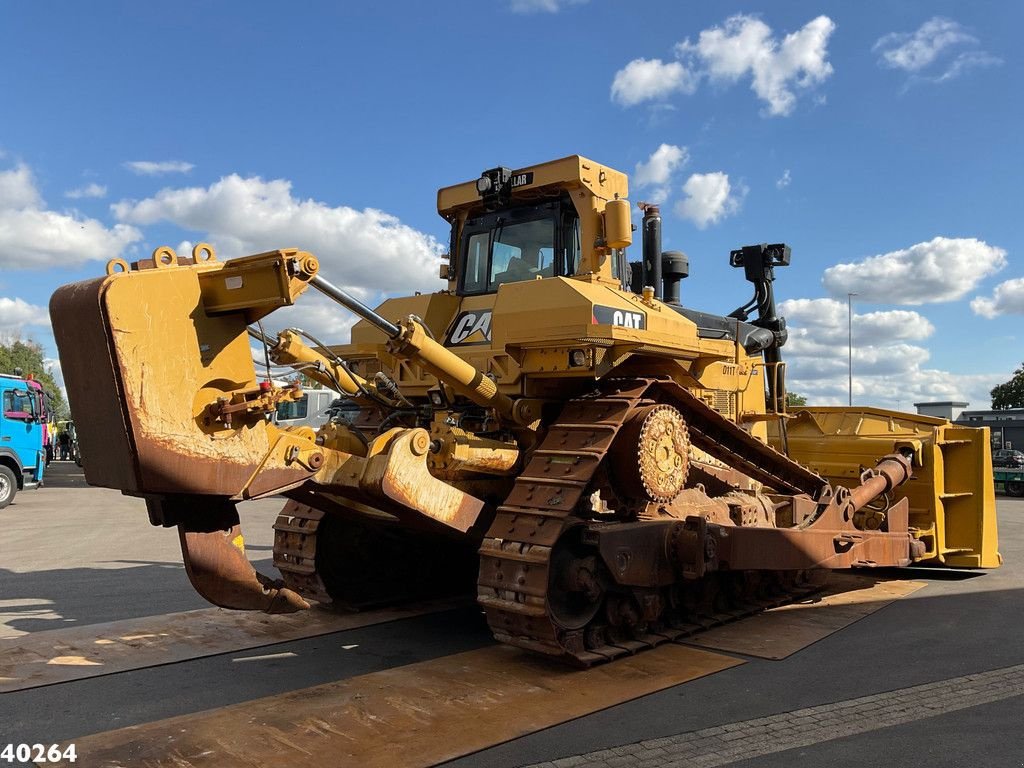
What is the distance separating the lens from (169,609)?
7.88 m

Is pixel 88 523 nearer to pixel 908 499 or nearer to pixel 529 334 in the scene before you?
pixel 529 334

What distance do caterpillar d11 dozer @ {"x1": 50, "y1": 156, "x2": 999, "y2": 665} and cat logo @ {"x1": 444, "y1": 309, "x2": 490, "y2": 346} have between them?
0.02 meters

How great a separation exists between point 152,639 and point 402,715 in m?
2.74

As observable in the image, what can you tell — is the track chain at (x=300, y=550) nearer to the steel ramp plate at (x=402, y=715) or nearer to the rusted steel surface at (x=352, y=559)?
the rusted steel surface at (x=352, y=559)

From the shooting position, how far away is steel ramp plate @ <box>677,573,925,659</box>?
21.6ft

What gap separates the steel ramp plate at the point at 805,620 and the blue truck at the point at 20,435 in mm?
16665

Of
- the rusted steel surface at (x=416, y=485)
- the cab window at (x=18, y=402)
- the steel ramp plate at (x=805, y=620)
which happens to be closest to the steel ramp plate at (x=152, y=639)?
the rusted steel surface at (x=416, y=485)

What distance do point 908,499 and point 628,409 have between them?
4926mm

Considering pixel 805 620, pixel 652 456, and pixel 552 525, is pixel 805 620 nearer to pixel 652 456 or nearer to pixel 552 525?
pixel 652 456

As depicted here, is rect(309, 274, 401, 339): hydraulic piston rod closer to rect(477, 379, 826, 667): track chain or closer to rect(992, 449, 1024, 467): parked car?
rect(477, 379, 826, 667): track chain

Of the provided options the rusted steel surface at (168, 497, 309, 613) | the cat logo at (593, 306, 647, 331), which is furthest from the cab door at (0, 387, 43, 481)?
the cat logo at (593, 306, 647, 331)

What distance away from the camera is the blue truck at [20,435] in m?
18.3

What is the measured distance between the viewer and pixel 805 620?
24.7 ft

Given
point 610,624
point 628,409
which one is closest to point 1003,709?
point 610,624
